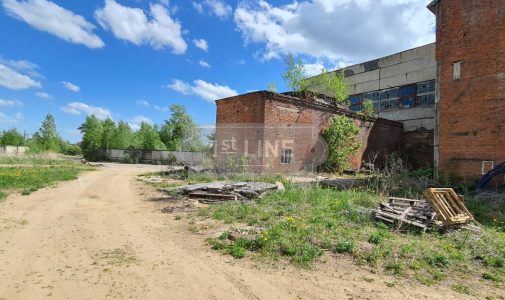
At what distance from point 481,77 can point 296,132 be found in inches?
318

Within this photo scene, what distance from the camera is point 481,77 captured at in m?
10.8

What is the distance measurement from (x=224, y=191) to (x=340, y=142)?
9523 millimetres

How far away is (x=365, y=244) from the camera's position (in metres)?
4.43

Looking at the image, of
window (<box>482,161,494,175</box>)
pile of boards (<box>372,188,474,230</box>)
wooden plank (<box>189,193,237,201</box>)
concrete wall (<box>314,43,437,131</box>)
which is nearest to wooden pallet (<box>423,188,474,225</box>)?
pile of boards (<box>372,188,474,230</box>)

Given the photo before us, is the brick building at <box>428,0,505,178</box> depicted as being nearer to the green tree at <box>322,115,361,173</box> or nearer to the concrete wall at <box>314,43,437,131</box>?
the green tree at <box>322,115,361,173</box>

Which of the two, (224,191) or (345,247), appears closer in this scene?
(345,247)

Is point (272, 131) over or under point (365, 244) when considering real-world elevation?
over

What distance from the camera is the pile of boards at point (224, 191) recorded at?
327 inches

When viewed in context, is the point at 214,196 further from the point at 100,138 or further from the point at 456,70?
the point at 100,138

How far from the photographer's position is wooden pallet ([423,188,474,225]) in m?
5.18

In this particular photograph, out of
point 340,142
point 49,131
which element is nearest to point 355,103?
point 340,142

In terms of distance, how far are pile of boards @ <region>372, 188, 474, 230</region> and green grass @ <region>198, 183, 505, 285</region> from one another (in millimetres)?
244

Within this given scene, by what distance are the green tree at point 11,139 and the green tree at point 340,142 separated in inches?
2001

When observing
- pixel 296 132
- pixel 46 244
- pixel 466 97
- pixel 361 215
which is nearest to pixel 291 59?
pixel 296 132
